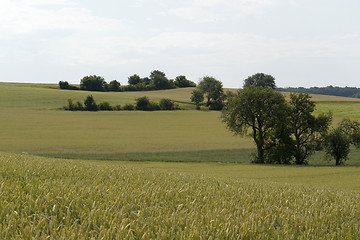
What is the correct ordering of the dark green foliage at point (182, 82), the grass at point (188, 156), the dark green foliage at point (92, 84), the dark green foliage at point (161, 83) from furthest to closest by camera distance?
the dark green foliage at point (182, 82) < the dark green foliage at point (161, 83) < the dark green foliage at point (92, 84) < the grass at point (188, 156)

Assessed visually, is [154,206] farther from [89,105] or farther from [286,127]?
[89,105]

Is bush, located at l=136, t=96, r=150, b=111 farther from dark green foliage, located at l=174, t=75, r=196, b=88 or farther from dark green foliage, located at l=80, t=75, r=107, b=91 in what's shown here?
dark green foliage, located at l=174, t=75, r=196, b=88

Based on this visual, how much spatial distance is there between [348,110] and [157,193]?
315 ft

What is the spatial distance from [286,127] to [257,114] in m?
3.29

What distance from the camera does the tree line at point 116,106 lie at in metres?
87.1

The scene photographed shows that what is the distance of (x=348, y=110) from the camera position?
8975 centimetres

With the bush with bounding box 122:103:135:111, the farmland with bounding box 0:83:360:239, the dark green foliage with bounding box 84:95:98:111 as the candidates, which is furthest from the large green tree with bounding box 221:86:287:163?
the dark green foliage with bounding box 84:95:98:111

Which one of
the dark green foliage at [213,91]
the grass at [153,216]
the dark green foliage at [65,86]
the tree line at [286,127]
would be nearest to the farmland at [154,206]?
the grass at [153,216]

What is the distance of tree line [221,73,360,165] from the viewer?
3575cm

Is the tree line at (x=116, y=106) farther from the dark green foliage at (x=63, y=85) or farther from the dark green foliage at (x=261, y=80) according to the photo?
the dark green foliage at (x=261, y=80)

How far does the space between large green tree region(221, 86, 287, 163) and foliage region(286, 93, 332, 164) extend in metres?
1.49

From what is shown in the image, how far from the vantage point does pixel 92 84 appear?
5320 inches

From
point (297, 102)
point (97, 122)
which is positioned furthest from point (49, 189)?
point (97, 122)

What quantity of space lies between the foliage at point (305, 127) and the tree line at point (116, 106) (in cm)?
5897
